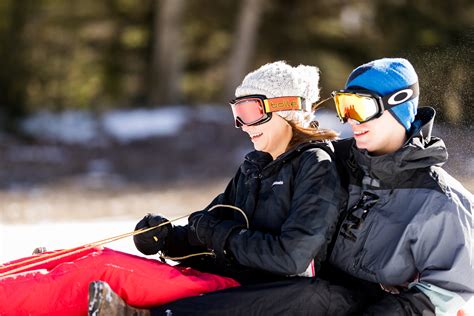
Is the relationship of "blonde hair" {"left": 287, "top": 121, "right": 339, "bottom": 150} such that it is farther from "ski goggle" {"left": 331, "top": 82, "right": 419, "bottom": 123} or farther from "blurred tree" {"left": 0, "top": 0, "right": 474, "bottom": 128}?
"blurred tree" {"left": 0, "top": 0, "right": 474, "bottom": 128}

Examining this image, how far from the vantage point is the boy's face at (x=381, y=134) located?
346 centimetres

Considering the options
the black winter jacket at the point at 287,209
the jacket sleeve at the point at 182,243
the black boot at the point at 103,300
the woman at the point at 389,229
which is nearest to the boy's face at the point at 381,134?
the woman at the point at 389,229

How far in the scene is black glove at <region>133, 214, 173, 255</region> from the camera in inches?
151

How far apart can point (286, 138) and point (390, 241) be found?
648 millimetres

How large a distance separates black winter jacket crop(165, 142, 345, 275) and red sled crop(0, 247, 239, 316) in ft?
0.93

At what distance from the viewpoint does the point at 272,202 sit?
139 inches

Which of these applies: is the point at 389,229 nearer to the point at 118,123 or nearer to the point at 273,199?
the point at 273,199

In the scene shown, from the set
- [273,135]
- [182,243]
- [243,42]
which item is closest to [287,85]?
[273,135]

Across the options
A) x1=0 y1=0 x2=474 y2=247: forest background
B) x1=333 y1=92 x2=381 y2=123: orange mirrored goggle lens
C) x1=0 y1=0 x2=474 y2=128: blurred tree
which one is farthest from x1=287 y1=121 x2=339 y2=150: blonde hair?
x1=0 y1=0 x2=474 y2=128: blurred tree

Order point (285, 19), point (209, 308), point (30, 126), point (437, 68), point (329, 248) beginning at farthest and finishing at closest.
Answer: point (285, 19) < point (30, 126) < point (437, 68) < point (329, 248) < point (209, 308)

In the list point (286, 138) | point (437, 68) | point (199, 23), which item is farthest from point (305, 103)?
point (199, 23)

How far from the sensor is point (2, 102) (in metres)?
14.7

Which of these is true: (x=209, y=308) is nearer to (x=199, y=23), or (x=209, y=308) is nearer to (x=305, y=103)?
(x=305, y=103)

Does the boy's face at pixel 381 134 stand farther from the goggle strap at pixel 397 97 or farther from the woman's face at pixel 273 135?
the woman's face at pixel 273 135
